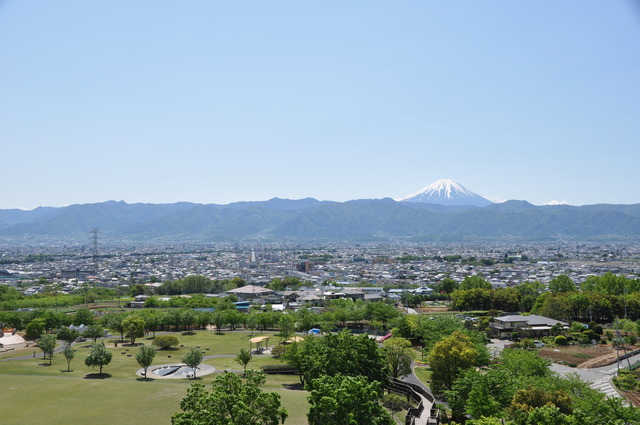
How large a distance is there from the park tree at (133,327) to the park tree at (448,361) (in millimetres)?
31958

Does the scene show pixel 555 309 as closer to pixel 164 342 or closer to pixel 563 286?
pixel 563 286

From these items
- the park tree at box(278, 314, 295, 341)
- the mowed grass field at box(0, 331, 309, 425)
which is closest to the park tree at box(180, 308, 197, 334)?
→ the mowed grass field at box(0, 331, 309, 425)

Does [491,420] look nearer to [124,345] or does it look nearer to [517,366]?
[517,366]

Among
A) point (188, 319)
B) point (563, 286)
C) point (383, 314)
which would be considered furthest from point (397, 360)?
point (563, 286)

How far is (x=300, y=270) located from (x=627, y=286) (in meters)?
92.2

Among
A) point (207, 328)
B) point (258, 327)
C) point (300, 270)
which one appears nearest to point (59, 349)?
point (207, 328)

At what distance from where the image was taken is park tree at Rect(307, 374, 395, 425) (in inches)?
672

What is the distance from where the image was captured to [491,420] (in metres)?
18.0

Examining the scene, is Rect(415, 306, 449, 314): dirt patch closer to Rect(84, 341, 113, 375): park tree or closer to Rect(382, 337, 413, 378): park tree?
Rect(382, 337, 413, 378): park tree

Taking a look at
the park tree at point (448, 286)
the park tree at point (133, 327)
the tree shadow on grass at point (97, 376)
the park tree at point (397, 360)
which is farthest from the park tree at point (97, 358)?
the park tree at point (448, 286)

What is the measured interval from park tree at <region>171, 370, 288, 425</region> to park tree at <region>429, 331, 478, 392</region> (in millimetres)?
15379

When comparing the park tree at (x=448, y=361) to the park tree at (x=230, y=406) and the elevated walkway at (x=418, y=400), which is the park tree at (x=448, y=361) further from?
the park tree at (x=230, y=406)

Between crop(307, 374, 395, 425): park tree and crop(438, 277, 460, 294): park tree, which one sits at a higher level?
crop(307, 374, 395, 425): park tree

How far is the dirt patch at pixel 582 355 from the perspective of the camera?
127ft
